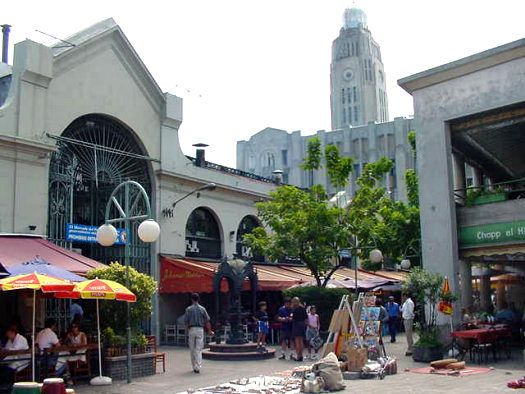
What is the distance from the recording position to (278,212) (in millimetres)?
22922

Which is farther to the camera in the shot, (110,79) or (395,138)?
(395,138)

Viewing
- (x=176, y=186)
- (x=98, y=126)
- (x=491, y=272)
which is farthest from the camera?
(x=491, y=272)

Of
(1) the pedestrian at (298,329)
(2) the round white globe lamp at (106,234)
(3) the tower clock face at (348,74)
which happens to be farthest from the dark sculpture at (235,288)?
(3) the tower clock face at (348,74)

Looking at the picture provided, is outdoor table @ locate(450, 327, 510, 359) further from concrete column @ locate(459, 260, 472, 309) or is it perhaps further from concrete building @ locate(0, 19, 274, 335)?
concrete building @ locate(0, 19, 274, 335)

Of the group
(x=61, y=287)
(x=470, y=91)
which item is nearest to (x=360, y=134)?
(x=470, y=91)

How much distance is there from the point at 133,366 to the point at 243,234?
14.9 m

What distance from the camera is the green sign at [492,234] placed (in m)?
15.8

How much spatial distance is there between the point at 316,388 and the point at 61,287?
17.1 ft

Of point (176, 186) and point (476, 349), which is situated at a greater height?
point (176, 186)

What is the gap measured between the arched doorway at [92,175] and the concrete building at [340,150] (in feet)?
160

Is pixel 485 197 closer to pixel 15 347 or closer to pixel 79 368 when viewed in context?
pixel 79 368

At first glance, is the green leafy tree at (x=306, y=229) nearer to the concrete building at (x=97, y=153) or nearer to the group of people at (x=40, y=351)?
the concrete building at (x=97, y=153)

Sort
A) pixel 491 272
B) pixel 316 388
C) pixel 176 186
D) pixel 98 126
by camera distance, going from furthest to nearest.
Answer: pixel 491 272, pixel 176 186, pixel 98 126, pixel 316 388

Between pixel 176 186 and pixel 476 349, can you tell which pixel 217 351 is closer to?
pixel 476 349
